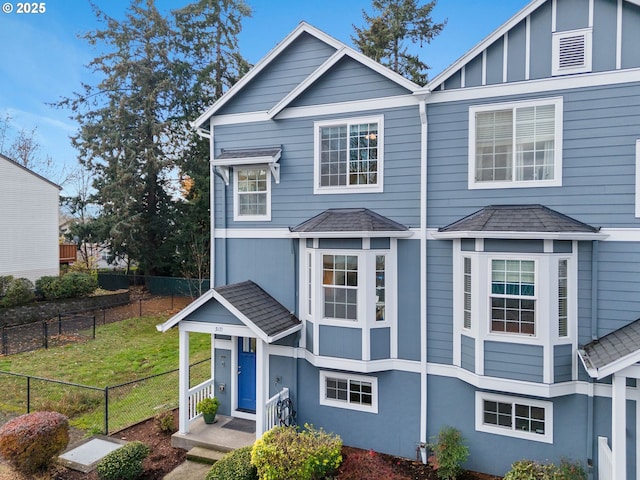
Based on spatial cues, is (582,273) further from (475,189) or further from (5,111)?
(5,111)

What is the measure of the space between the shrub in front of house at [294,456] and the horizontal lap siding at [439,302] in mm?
2828

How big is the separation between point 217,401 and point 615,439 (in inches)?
317

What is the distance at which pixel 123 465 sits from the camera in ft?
24.5

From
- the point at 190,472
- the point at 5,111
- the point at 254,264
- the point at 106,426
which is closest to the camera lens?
the point at 190,472

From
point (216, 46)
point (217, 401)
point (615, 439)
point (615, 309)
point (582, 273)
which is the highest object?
point (216, 46)

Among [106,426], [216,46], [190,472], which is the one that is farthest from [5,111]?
[190,472]

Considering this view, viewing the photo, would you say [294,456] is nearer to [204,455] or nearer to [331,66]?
[204,455]

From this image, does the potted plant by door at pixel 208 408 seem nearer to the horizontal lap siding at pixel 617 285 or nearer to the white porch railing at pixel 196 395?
the white porch railing at pixel 196 395

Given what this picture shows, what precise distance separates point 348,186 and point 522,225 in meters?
3.76

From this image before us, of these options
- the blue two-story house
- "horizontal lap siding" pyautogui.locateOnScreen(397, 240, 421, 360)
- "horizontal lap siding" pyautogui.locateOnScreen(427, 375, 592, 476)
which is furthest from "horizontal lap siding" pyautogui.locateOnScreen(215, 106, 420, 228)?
"horizontal lap siding" pyautogui.locateOnScreen(427, 375, 592, 476)

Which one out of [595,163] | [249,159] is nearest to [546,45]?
[595,163]

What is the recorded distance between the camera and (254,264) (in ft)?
33.3

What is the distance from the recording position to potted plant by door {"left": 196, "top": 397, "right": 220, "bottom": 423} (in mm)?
9461

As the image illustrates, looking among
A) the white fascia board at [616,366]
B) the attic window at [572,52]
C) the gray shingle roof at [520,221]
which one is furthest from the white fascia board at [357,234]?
the attic window at [572,52]
